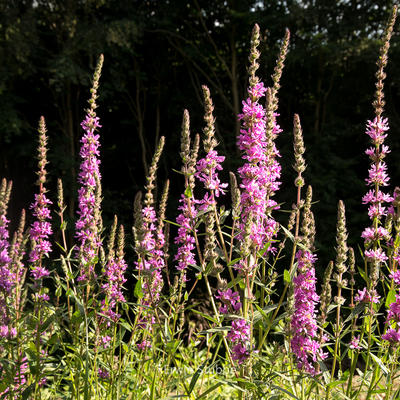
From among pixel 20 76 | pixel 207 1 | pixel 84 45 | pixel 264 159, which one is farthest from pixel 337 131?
pixel 264 159

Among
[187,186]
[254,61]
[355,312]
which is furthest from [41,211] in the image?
[355,312]

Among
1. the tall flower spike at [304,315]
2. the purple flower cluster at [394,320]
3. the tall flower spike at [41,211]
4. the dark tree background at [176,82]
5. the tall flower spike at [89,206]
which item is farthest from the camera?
the dark tree background at [176,82]

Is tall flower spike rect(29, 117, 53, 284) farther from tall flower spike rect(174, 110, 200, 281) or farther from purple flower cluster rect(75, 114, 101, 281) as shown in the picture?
Answer: tall flower spike rect(174, 110, 200, 281)

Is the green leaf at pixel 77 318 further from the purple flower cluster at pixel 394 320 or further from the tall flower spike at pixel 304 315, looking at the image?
the purple flower cluster at pixel 394 320

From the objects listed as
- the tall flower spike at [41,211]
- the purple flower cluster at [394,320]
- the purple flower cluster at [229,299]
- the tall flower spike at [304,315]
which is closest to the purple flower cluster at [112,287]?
the tall flower spike at [41,211]

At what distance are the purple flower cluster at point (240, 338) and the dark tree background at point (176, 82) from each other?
5800 millimetres

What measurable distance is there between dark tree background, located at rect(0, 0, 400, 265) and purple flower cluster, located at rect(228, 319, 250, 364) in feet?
19.0

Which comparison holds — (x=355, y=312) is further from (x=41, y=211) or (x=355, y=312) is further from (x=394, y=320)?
(x=41, y=211)

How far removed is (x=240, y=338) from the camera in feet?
5.74

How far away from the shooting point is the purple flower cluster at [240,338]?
173 centimetres

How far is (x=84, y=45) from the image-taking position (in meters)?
8.27

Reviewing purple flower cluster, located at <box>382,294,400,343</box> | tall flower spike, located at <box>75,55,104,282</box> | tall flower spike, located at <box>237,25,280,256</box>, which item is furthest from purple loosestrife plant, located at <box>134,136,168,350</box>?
purple flower cluster, located at <box>382,294,400,343</box>

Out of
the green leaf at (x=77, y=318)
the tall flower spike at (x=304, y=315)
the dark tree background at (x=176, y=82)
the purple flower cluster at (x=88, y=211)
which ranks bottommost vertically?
the green leaf at (x=77, y=318)

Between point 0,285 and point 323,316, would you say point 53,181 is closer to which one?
point 0,285
